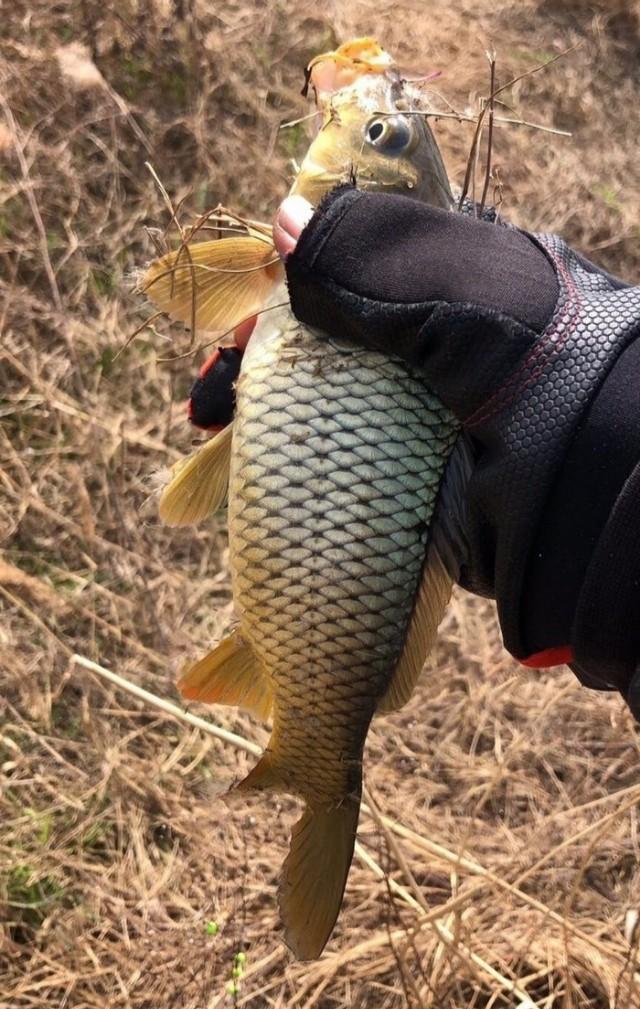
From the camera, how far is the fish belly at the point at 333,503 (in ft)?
3.96

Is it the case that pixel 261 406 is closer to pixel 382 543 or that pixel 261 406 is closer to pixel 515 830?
pixel 382 543

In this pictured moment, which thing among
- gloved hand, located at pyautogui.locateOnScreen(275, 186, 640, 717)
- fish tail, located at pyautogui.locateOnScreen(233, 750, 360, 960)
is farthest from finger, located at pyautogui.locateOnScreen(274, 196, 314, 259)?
fish tail, located at pyautogui.locateOnScreen(233, 750, 360, 960)

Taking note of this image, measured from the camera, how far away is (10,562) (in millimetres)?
2672

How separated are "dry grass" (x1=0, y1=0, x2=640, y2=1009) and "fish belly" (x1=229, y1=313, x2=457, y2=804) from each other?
690 millimetres

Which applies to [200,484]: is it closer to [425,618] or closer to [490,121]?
[425,618]

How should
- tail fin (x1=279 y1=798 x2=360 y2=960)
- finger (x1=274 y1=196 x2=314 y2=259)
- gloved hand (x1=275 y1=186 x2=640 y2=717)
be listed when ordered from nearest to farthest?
gloved hand (x1=275 y1=186 x2=640 y2=717) < finger (x1=274 y1=196 x2=314 y2=259) < tail fin (x1=279 y1=798 x2=360 y2=960)

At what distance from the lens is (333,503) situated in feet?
3.98

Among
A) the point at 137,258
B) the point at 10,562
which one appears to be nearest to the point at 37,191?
the point at 137,258

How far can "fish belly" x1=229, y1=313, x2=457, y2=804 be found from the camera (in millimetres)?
1207

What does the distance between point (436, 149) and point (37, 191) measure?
2.09 m

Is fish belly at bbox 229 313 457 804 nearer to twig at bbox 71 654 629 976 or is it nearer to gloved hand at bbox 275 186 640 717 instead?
gloved hand at bbox 275 186 640 717

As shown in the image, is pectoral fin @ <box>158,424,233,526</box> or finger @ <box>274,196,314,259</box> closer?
finger @ <box>274,196,314,259</box>

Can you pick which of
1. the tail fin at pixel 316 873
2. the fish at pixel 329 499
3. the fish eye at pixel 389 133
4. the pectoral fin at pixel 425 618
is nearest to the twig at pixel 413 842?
the tail fin at pixel 316 873

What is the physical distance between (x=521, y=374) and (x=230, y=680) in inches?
25.0
